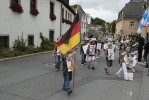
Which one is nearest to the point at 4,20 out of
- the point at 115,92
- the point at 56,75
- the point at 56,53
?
the point at 56,53

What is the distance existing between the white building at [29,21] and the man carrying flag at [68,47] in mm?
9914

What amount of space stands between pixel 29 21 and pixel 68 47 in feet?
45.4

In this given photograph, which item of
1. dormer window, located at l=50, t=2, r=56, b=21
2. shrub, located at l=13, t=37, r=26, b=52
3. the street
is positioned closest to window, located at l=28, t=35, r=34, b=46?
shrub, located at l=13, t=37, r=26, b=52

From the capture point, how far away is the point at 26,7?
21.2 meters

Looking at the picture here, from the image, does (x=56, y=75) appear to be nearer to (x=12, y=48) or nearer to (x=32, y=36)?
(x=12, y=48)

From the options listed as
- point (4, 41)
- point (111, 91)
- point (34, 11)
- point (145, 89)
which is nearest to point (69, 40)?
point (111, 91)

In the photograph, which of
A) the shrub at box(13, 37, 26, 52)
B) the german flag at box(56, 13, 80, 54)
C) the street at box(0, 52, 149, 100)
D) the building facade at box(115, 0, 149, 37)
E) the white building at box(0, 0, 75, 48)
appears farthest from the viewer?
the building facade at box(115, 0, 149, 37)

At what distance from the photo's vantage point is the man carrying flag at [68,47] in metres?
8.26

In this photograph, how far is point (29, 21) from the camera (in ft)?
71.3

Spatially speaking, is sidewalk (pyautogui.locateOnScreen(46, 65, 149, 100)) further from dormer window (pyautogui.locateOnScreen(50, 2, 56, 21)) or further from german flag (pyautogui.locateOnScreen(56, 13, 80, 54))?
dormer window (pyautogui.locateOnScreen(50, 2, 56, 21))

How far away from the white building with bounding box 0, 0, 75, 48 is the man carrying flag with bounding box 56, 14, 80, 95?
32.5 ft

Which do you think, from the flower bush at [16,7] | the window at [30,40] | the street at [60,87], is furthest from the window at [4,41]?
the street at [60,87]

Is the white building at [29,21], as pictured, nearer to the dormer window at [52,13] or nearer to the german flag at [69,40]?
the dormer window at [52,13]

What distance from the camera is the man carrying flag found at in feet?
27.1
